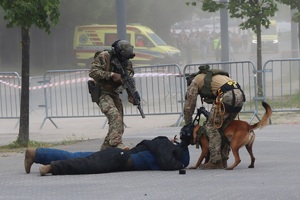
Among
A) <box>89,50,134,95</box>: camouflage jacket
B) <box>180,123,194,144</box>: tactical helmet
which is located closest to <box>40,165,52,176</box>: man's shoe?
<box>180,123,194,144</box>: tactical helmet

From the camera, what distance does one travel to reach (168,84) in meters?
19.0

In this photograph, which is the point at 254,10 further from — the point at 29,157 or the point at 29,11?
the point at 29,157

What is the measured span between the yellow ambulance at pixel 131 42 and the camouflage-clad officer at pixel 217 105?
3087 cm

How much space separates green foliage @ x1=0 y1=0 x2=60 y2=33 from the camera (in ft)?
44.0

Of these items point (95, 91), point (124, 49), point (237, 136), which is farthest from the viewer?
point (95, 91)

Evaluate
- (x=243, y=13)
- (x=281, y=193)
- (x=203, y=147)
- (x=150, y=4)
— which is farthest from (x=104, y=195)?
(x=150, y=4)

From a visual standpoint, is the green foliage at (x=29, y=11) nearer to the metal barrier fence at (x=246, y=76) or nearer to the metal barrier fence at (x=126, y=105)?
the metal barrier fence at (x=246, y=76)

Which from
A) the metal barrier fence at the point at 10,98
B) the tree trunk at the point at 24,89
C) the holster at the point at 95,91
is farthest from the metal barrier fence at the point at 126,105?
the holster at the point at 95,91

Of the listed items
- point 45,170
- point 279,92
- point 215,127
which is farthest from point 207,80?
point 279,92

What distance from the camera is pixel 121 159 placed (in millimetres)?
10023

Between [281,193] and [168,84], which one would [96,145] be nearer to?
[168,84]

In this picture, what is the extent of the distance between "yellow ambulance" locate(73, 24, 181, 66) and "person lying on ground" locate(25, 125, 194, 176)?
3102 centimetres

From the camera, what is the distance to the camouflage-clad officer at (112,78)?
11.3 m

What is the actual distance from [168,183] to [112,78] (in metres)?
2.66
